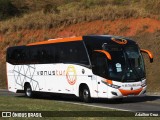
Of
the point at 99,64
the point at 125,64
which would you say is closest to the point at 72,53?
the point at 99,64


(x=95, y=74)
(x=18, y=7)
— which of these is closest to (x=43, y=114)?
(x=95, y=74)

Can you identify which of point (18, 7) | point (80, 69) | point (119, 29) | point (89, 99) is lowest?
point (89, 99)

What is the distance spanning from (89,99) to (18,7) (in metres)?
48.4

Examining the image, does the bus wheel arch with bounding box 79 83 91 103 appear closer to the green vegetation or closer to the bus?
the bus

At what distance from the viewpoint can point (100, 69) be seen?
75.2 ft

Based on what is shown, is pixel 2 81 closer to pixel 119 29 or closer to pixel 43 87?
pixel 119 29

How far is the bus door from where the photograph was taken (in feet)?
74.6

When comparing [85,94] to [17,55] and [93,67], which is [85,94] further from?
[17,55]

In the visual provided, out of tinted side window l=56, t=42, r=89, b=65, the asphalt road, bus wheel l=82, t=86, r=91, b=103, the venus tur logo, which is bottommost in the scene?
the asphalt road

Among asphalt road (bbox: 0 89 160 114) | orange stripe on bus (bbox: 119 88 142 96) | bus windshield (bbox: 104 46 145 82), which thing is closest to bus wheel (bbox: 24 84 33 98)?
asphalt road (bbox: 0 89 160 114)

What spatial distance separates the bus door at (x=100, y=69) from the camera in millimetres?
22734

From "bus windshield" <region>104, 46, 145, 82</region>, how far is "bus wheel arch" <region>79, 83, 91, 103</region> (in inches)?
70.3

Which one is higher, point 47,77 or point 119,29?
point 119,29

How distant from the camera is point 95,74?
23047mm
